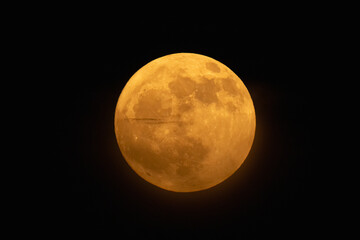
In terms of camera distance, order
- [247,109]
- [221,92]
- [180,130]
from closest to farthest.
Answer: [180,130] → [221,92] → [247,109]

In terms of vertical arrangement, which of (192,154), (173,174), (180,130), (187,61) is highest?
(187,61)

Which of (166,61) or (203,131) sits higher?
(166,61)

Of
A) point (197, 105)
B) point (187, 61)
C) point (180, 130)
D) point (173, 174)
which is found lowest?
point (173, 174)

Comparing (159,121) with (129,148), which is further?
(129,148)

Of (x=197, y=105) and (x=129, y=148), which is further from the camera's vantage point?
(x=129, y=148)

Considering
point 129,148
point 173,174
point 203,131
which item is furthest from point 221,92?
point 129,148

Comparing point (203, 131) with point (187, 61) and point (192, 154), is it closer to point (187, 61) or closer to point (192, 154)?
point (192, 154)

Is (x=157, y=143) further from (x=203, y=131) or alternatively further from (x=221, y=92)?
(x=221, y=92)

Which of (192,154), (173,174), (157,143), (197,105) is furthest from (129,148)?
(197,105)

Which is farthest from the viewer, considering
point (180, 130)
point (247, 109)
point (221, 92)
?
point (247, 109)
